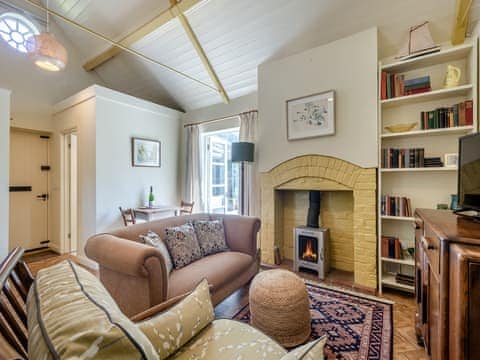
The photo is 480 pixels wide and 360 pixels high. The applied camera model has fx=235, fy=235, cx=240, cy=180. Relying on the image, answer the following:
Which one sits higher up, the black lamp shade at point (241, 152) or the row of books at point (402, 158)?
the black lamp shade at point (241, 152)

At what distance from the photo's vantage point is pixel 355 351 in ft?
5.54

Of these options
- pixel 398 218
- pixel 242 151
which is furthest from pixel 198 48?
pixel 398 218

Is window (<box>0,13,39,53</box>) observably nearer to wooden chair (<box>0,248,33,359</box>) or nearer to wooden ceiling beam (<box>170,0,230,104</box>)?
wooden ceiling beam (<box>170,0,230,104</box>)

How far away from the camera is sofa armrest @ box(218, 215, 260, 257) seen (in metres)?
2.59

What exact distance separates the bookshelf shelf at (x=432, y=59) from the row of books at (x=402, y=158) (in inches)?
36.3

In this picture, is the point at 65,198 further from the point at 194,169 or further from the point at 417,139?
the point at 417,139

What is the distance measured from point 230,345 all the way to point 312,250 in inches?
87.8

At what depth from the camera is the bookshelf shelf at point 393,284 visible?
98.7 inches

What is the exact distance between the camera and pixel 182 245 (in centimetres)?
216

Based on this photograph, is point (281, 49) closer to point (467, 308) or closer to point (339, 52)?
point (339, 52)

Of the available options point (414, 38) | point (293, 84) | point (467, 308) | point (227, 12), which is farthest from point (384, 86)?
point (467, 308)

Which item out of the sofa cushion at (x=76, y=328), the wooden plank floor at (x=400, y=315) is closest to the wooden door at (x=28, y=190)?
the wooden plank floor at (x=400, y=315)

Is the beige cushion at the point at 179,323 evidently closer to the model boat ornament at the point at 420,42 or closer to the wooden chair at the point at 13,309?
the wooden chair at the point at 13,309

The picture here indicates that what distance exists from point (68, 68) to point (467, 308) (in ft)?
20.0
